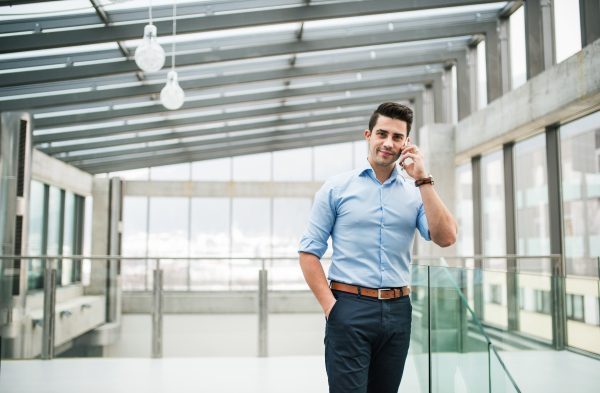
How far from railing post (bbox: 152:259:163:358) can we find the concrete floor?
178 mm

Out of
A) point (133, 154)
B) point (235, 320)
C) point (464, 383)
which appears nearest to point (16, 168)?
point (235, 320)

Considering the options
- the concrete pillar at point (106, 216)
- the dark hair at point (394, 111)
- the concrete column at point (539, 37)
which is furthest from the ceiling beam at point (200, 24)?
the concrete pillar at point (106, 216)

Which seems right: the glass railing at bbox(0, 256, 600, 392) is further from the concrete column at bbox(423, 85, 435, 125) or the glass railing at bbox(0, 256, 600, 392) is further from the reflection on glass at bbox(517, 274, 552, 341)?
the concrete column at bbox(423, 85, 435, 125)

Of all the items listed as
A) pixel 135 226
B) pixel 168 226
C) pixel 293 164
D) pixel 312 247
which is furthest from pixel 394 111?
pixel 135 226

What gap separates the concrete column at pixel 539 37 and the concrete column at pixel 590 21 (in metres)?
0.82

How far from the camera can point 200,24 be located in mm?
6492

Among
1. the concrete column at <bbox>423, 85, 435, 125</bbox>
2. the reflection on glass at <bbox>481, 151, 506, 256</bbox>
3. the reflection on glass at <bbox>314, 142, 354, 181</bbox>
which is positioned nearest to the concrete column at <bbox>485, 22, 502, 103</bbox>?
the reflection on glass at <bbox>481, 151, 506, 256</bbox>

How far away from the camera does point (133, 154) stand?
46.6 ft

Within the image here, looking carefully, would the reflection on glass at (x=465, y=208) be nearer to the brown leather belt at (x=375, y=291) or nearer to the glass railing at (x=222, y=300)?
the glass railing at (x=222, y=300)

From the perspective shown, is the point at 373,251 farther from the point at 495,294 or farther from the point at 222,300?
the point at 222,300

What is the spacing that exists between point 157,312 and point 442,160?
234 inches

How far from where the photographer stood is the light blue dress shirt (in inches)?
71.6

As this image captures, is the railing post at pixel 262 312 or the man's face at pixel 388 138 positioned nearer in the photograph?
the man's face at pixel 388 138

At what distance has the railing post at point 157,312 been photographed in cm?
536
